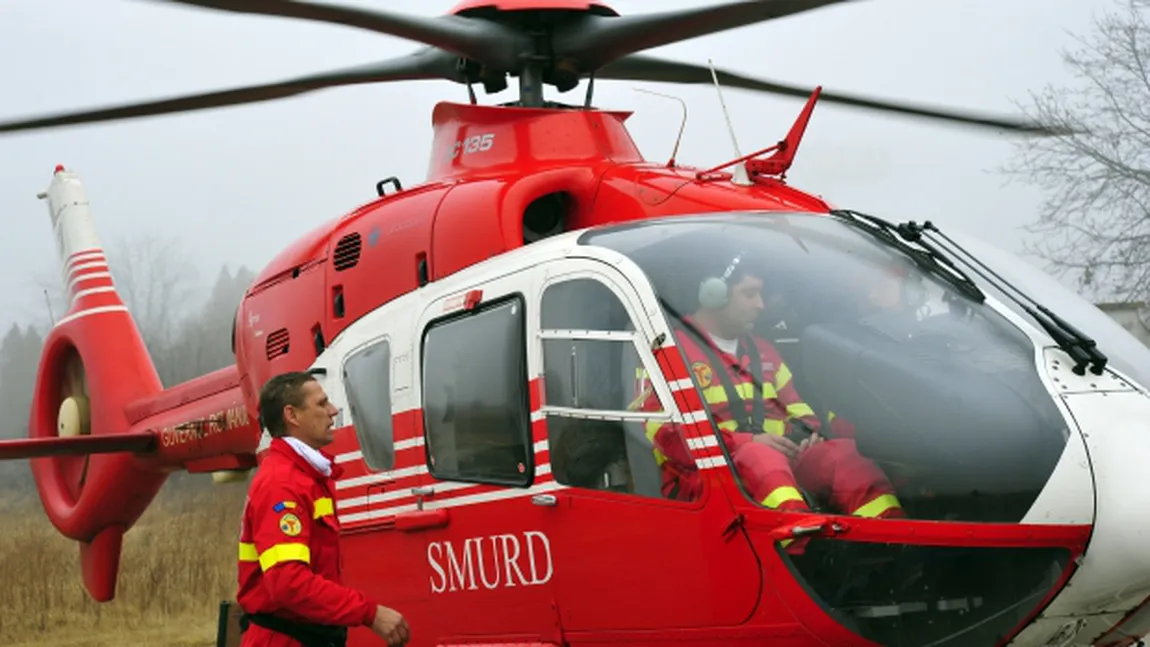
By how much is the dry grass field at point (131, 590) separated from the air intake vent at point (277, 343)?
5641 millimetres

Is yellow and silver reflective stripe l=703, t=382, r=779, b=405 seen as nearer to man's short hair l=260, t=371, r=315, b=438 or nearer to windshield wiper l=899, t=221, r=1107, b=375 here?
windshield wiper l=899, t=221, r=1107, b=375

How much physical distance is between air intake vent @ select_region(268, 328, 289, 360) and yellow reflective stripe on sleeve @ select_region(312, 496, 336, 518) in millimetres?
2704

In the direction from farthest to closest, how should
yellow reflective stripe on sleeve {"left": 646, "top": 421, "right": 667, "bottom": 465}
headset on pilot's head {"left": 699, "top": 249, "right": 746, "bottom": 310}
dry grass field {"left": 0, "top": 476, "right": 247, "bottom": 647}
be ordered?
dry grass field {"left": 0, "top": 476, "right": 247, "bottom": 647} < headset on pilot's head {"left": 699, "top": 249, "right": 746, "bottom": 310} < yellow reflective stripe on sleeve {"left": 646, "top": 421, "right": 667, "bottom": 465}

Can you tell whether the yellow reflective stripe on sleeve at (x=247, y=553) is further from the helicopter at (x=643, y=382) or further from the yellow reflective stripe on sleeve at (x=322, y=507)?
the helicopter at (x=643, y=382)

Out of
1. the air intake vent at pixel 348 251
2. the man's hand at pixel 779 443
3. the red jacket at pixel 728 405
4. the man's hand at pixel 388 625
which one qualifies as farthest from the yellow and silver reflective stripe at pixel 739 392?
the air intake vent at pixel 348 251

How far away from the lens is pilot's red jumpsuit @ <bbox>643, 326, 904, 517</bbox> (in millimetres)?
4137

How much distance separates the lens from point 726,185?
6.03 meters

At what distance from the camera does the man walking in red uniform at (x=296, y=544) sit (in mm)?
4145

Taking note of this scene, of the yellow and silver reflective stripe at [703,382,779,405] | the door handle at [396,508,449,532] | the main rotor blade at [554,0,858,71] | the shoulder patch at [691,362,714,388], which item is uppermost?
the main rotor blade at [554,0,858,71]

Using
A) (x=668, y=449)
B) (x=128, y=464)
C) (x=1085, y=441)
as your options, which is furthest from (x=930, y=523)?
(x=128, y=464)

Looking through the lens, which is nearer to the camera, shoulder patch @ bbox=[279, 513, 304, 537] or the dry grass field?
shoulder patch @ bbox=[279, 513, 304, 537]

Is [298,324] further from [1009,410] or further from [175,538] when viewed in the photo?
[175,538]

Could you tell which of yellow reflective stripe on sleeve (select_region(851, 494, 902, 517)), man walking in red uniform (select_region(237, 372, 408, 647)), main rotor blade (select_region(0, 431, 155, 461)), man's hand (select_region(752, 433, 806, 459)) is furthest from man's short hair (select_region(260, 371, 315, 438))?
main rotor blade (select_region(0, 431, 155, 461))

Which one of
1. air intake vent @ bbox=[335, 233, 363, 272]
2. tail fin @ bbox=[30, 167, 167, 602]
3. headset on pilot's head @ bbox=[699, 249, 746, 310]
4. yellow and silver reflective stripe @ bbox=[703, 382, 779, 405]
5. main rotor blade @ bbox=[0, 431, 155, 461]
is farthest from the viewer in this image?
tail fin @ bbox=[30, 167, 167, 602]
